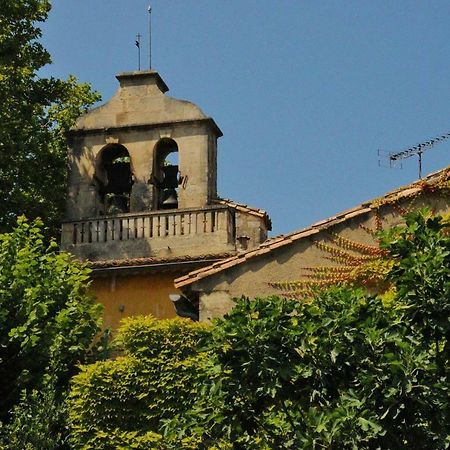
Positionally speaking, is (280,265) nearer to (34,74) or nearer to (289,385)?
(289,385)

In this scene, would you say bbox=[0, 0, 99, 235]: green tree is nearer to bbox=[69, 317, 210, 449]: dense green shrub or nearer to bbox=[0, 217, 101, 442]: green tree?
bbox=[0, 217, 101, 442]: green tree

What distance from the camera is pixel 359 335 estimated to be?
598 inches

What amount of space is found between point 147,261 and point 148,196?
6.43 feet

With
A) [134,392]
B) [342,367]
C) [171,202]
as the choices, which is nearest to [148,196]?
[171,202]

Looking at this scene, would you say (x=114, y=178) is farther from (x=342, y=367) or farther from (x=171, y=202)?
(x=342, y=367)

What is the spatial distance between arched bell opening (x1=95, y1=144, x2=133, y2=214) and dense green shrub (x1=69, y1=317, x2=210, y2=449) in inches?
340

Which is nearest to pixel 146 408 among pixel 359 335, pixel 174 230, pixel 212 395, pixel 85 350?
pixel 85 350

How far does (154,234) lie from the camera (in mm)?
27172

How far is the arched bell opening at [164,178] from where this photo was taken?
2806 cm

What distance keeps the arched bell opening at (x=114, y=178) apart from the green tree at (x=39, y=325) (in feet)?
17.3

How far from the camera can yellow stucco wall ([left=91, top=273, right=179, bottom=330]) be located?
26484 mm

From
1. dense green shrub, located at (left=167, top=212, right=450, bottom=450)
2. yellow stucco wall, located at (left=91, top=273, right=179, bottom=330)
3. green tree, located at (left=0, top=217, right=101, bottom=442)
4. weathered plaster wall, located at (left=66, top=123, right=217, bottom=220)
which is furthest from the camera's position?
weathered plaster wall, located at (left=66, top=123, right=217, bottom=220)

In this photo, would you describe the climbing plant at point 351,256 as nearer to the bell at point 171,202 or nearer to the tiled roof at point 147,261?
the tiled roof at point 147,261

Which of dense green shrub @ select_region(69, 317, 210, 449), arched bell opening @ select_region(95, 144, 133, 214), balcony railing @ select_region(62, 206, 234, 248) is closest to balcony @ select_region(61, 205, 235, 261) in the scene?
balcony railing @ select_region(62, 206, 234, 248)
